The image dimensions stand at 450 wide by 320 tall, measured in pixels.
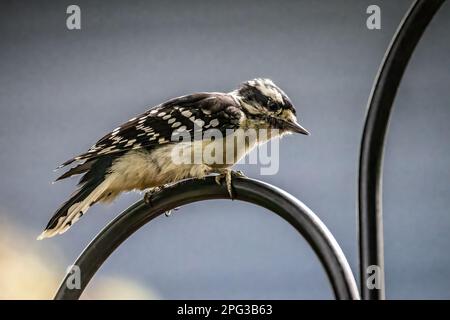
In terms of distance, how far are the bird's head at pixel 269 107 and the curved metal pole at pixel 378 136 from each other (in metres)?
0.67

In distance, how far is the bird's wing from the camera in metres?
1.85

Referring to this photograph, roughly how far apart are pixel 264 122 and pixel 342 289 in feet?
3.08

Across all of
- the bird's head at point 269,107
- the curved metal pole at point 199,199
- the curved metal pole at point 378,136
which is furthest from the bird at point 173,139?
the curved metal pole at point 378,136

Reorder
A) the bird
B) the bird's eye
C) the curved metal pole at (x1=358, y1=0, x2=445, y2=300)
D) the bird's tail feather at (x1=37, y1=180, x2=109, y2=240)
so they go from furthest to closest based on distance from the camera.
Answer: the bird's eye
the bird
the bird's tail feather at (x1=37, y1=180, x2=109, y2=240)
the curved metal pole at (x1=358, y1=0, x2=445, y2=300)

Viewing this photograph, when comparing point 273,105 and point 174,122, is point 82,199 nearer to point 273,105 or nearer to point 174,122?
point 174,122

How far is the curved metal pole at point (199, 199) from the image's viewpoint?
1090 millimetres

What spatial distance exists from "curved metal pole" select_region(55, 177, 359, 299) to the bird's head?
561 mm

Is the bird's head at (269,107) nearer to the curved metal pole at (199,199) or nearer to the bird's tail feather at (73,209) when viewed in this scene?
the bird's tail feather at (73,209)

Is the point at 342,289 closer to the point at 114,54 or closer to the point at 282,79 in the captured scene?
the point at 282,79

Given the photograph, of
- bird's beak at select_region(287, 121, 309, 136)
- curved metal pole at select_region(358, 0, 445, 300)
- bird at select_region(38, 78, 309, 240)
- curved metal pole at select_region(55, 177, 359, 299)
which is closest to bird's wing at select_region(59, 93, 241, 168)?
bird at select_region(38, 78, 309, 240)

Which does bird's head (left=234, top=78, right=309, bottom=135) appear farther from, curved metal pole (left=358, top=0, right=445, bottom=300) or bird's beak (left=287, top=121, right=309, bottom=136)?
curved metal pole (left=358, top=0, right=445, bottom=300)

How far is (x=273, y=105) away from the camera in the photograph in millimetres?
1920

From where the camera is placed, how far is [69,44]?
3256mm
